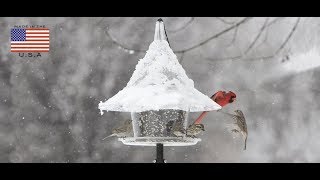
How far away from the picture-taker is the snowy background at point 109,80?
974 centimetres

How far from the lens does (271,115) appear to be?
32.5 feet

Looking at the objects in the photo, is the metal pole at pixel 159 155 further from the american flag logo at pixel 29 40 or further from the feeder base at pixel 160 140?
the american flag logo at pixel 29 40

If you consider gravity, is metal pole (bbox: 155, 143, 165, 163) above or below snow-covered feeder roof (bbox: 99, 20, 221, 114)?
below

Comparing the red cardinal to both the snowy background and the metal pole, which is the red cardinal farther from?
the snowy background

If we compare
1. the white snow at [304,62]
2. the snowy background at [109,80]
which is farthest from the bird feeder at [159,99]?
the white snow at [304,62]

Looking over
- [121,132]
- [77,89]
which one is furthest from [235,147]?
[121,132]

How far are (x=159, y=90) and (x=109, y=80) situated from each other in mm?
6094

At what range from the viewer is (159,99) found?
3.69 meters

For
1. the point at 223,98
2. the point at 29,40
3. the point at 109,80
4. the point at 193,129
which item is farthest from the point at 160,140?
the point at 109,80

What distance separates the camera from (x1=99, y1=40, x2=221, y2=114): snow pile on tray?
369 centimetres

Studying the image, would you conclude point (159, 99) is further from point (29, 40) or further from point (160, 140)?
point (29, 40)

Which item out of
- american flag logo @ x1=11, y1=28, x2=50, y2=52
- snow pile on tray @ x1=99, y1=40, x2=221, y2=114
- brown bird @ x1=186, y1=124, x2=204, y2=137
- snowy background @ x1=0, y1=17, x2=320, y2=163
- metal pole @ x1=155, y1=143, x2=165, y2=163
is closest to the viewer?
snow pile on tray @ x1=99, y1=40, x2=221, y2=114

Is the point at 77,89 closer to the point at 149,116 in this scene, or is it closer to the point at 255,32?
the point at 255,32

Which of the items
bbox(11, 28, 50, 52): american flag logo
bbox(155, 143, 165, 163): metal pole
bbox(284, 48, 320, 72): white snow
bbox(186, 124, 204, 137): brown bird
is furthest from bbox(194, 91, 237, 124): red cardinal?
bbox(284, 48, 320, 72): white snow
